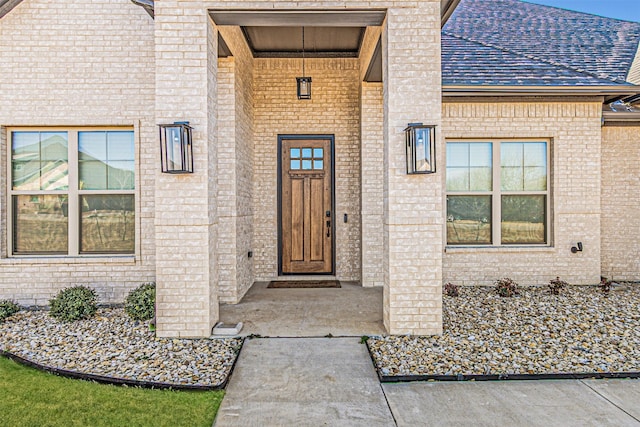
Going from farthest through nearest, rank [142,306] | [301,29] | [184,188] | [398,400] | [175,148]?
[301,29] → [142,306] → [184,188] → [175,148] → [398,400]

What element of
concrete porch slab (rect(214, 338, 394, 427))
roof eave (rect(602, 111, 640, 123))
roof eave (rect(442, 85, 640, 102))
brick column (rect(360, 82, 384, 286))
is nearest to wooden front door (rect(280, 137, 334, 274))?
brick column (rect(360, 82, 384, 286))

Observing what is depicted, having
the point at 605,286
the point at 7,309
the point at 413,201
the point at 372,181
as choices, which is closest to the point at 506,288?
the point at 605,286

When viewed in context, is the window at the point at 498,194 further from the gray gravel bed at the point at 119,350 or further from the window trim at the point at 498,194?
the gray gravel bed at the point at 119,350

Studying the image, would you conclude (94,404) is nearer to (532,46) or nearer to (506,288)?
(506,288)

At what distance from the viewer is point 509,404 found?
3.05m

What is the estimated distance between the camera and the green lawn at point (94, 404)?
2799 millimetres

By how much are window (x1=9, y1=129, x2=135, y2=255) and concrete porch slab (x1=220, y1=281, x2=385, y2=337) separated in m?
1.98

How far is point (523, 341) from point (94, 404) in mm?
3908

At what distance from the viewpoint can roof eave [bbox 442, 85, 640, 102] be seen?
21.2 ft

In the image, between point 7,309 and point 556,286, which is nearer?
point 7,309

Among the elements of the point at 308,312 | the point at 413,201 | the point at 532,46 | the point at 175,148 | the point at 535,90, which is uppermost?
the point at 532,46

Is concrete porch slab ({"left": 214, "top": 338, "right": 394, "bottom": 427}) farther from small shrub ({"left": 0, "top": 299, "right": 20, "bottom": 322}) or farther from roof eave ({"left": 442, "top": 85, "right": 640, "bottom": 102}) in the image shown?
roof eave ({"left": 442, "top": 85, "right": 640, "bottom": 102})

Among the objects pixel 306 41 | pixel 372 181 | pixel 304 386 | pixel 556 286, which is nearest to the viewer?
pixel 304 386

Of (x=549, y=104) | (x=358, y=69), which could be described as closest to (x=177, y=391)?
(x=358, y=69)
